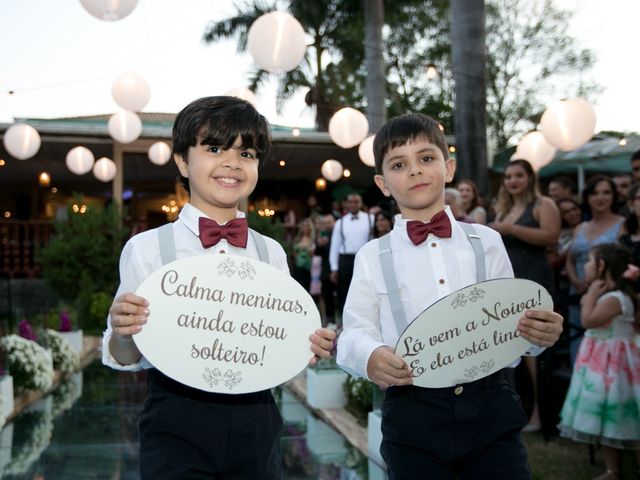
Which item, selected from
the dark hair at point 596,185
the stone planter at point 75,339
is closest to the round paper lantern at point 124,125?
the stone planter at point 75,339

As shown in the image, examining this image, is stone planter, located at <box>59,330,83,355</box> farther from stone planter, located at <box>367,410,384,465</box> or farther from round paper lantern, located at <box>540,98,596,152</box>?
round paper lantern, located at <box>540,98,596,152</box>

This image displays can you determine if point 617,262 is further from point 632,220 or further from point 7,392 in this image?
point 7,392

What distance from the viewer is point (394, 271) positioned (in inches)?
80.5

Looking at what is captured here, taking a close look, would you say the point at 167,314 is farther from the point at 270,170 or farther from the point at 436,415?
the point at 270,170

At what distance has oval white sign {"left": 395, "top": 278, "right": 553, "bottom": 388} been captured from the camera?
1812mm

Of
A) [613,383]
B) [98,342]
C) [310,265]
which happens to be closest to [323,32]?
[310,265]

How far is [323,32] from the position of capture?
1733cm

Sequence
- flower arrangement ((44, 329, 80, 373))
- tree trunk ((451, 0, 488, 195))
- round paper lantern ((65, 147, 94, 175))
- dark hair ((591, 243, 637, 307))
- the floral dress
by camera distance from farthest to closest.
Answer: round paper lantern ((65, 147, 94, 175)) < tree trunk ((451, 0, 488, 195)) < flower arrangement ((44, 329, 80, 373)) < dark hair ((591, 243, 637, 307)) < the floral dress

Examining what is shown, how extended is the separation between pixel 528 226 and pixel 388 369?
8.50 ft

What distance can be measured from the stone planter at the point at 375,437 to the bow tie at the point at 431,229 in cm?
184

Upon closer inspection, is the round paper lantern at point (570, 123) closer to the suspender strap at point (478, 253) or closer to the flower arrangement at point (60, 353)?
the suspender strap at point (478, 253)

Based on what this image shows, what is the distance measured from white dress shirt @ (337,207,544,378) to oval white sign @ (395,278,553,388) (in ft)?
0.54

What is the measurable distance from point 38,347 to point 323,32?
43.5 ft

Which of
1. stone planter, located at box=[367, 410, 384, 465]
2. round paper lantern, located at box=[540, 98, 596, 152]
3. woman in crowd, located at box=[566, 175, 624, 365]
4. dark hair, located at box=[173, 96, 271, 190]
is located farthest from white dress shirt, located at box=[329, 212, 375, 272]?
dark hair, located at box=[173, 96, 271, 190]
